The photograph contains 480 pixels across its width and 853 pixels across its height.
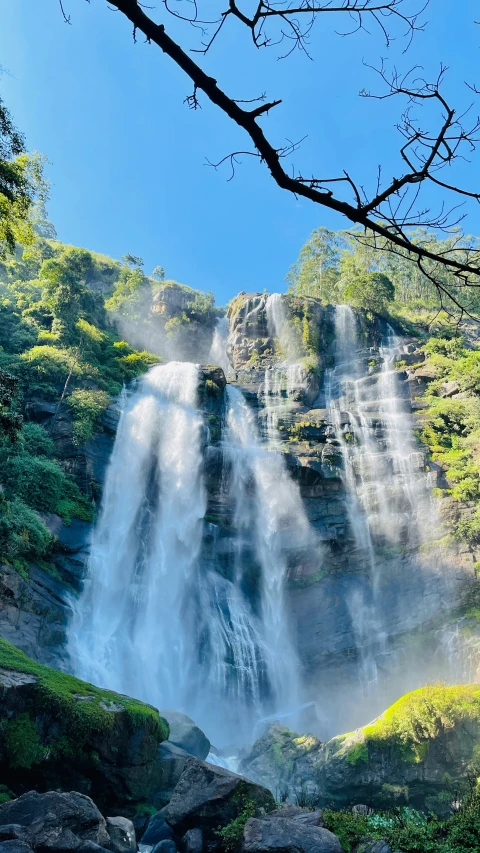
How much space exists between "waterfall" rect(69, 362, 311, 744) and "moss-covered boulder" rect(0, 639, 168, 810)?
5231mm

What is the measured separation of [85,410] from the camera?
21828 mm

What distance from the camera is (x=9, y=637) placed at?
13.1m

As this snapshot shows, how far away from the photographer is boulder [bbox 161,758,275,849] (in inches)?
309

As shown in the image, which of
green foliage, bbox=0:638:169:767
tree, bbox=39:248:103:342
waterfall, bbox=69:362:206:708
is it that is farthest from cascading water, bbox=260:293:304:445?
green foliage, bbox=0:638:169:767

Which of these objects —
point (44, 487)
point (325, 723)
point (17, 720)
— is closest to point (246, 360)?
point (44, 487)

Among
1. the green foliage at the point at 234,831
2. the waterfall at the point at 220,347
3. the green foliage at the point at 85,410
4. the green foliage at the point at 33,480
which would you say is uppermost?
the waterfall at the point at 220,347

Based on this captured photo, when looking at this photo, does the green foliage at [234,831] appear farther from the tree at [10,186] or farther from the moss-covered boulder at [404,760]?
the tree at [10,186]

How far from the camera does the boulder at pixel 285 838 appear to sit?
6066mm

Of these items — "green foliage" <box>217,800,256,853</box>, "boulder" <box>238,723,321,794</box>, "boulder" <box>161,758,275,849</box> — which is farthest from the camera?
"boulder" <box>238,723,321,794</box>

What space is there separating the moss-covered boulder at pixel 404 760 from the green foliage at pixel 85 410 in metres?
14.1

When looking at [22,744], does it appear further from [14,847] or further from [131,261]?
[131,261]

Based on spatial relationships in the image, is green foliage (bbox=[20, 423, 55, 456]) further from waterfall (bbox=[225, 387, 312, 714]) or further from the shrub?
waterfall (bbox=[225, 387, 312, 714])

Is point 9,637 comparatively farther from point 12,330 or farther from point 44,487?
point 12,330

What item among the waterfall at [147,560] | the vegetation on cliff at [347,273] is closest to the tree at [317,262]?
the vegetation on cliff at [347,273]
